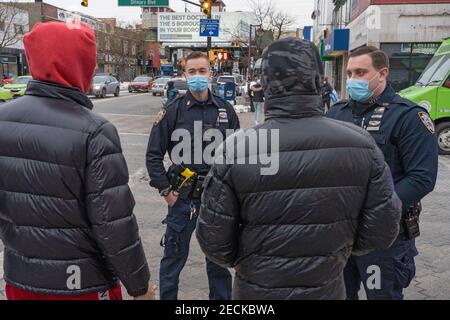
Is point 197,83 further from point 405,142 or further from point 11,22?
point 11,22

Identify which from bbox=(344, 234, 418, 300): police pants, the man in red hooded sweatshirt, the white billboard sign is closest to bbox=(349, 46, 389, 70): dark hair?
bbox=(344, 234, 418, 300): police pants

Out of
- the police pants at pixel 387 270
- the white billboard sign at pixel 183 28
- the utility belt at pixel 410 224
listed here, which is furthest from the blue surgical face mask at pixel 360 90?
the white billboard sign at pixel 183 28

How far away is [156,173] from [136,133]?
437 inches

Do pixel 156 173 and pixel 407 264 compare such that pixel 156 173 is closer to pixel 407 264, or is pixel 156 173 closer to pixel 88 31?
pixel 88 31

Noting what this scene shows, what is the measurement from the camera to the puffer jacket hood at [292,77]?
183cm

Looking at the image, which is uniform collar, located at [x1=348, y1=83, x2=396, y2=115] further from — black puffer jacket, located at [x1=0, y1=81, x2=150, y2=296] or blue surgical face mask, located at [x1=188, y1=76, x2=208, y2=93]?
black puffer jacket, located at [x1=0, y1=81, x2=150, y2=296]

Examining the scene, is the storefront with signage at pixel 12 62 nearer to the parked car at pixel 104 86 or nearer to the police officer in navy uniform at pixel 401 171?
the parked car at pixel 104 86

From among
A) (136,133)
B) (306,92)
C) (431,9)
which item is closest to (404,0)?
(431,9)

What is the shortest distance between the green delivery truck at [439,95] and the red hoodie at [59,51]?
1007 cm

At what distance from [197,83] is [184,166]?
705 millimetres

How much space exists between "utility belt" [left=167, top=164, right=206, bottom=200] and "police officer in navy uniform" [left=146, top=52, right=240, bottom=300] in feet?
0.06

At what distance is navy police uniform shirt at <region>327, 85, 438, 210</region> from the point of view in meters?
2.71

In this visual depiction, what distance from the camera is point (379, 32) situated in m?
18.6

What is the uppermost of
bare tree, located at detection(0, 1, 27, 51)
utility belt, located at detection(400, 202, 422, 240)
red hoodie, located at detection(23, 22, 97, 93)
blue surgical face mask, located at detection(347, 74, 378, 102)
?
bare tree, located at detection(0, 1, 27, 51)
